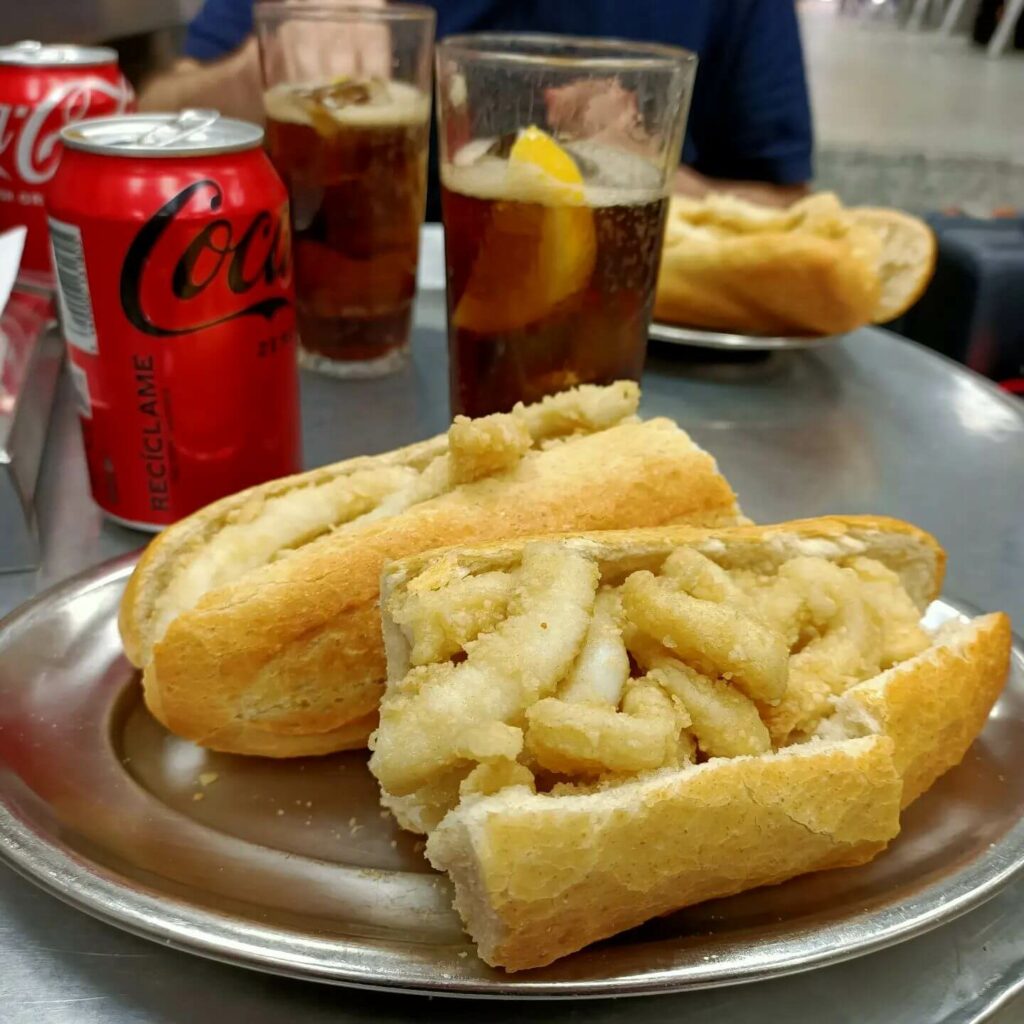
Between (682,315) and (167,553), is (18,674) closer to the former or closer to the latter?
(167,553)

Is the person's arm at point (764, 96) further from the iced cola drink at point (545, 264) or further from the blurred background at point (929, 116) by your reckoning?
the iced cola drink at point (545, 264)

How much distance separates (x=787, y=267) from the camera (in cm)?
146

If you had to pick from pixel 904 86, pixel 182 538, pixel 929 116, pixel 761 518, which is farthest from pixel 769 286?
pixel 904 86

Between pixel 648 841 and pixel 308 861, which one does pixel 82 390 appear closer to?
pixel 308 861

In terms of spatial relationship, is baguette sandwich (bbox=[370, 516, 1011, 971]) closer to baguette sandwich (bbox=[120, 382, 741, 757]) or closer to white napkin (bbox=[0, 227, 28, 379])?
baguette sandwich (bbox=[120, 382, 741, 757])

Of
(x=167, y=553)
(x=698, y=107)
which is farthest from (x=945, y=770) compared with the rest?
(x=698, y=107)

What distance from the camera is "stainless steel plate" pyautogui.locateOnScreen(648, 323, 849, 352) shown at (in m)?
1.49

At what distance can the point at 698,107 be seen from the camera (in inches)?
101

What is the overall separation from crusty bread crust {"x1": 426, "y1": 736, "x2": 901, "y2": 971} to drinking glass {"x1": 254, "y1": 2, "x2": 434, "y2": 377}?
93cm

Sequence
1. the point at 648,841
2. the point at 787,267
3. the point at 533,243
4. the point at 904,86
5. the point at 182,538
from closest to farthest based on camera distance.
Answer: the point at 648,841 < the point at 182,538 < the point at 533,243 < the point at 787,267 < the point at 904,86

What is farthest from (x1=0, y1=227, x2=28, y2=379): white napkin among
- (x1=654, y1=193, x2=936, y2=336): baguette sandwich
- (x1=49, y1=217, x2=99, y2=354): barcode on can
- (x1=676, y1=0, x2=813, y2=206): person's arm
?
(x1=676, y1=0, x2=813, y2=206): person's arm

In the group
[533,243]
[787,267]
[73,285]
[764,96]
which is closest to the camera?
[73,285]

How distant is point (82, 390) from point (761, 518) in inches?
30.2

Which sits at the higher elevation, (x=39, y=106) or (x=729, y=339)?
(x=39, y=106)
